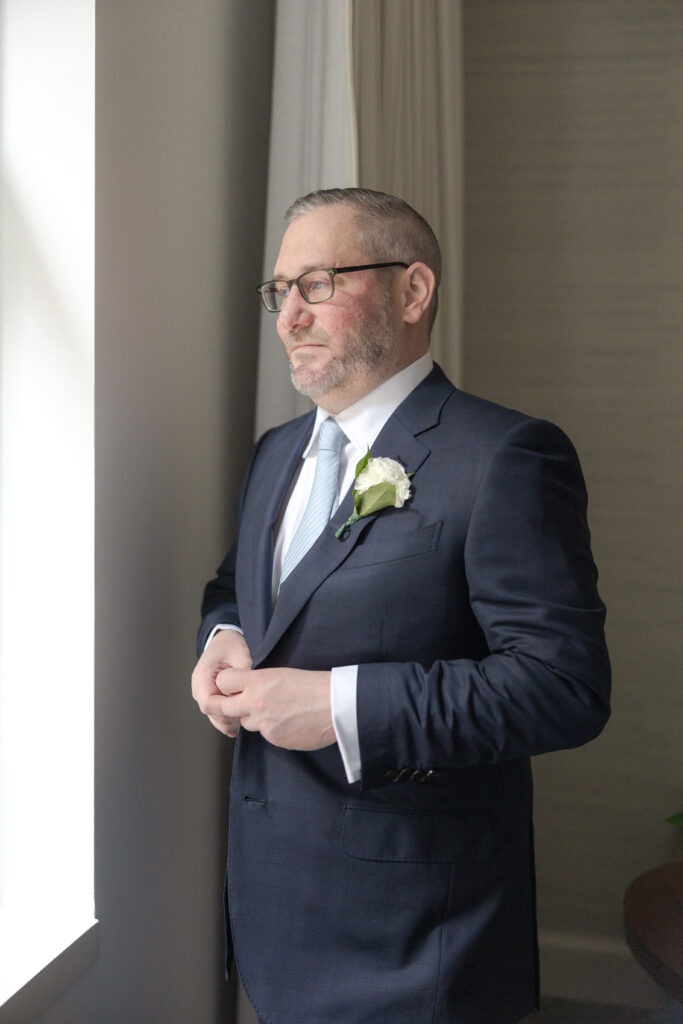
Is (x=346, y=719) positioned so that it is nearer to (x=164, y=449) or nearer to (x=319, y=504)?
(x=319, y=504)

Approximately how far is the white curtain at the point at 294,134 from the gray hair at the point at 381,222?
40cm

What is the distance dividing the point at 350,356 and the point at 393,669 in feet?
1.59

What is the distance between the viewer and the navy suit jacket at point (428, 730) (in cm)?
113

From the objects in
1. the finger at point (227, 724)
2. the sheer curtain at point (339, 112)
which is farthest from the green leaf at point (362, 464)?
the sheer curtain at point (339, 112)

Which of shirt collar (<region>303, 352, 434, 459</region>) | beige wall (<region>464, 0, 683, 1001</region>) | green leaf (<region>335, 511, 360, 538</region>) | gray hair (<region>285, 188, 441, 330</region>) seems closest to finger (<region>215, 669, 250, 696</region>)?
green leaf (<region>335, 511, 360, 538</region>)

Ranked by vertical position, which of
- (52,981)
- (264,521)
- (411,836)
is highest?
(264,521)

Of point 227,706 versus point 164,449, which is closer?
point 227,706

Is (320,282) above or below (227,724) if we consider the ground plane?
above

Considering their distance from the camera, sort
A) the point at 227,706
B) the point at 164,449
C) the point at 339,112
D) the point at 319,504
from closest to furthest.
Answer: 1. the point at 227,706
2. the point at 319,504
3. the point at 164,449
4. the point at 339,112

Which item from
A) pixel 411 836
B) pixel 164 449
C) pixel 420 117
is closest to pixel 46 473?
pixel 164 449

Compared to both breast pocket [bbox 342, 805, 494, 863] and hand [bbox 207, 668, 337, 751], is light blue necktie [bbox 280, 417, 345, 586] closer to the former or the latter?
hand [bbox 207, 668, 337, 751]

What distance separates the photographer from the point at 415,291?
4.74 feet

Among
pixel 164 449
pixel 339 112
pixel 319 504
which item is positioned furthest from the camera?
pixel 339 112

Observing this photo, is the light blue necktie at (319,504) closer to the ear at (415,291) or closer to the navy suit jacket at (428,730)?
the navy suit jacket at (428,730)
